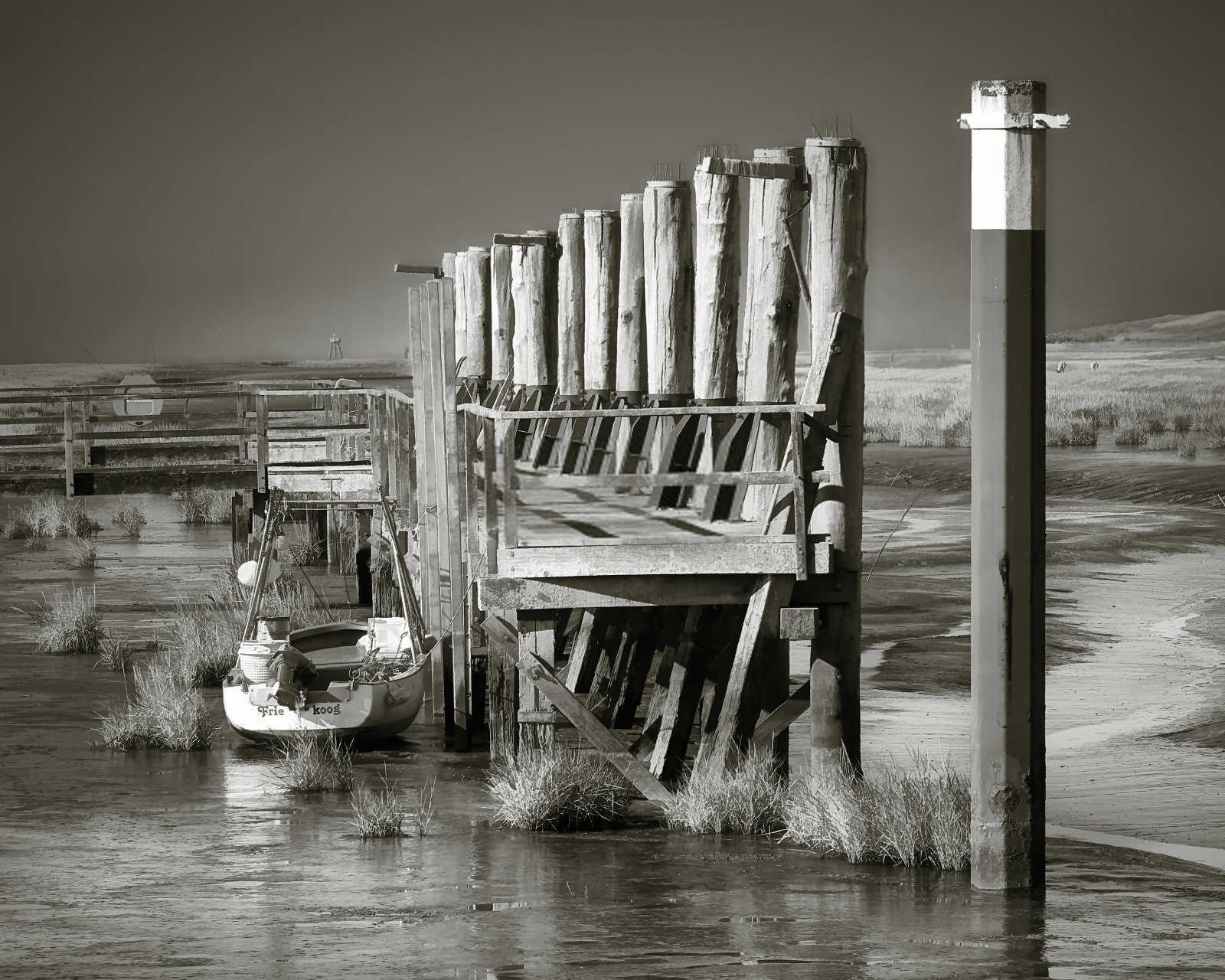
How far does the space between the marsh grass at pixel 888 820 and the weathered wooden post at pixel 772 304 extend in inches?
59.7

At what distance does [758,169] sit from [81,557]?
15794 millimetres

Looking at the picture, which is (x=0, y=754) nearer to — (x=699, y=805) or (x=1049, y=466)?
(x=699, y=805)

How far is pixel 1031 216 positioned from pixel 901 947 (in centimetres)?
295

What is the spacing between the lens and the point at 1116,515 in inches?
1073

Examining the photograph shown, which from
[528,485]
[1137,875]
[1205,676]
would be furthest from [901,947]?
[1205,676]

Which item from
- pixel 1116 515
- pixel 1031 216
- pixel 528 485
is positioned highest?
pixel 1031 216

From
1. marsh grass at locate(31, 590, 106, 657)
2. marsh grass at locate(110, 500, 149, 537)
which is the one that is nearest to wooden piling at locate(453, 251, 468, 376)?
marsh grass at locate(31, 590, 106, 657)

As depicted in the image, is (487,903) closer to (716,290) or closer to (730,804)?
(730,804)

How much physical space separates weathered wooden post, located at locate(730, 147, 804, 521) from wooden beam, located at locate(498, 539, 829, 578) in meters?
0.47

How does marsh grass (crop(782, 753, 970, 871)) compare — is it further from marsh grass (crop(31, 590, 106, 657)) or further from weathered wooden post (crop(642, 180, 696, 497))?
marsh grass (crop(31, 590, 106, 657))

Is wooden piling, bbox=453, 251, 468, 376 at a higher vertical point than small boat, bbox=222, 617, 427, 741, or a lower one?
higher

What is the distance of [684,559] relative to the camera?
31.4 feet

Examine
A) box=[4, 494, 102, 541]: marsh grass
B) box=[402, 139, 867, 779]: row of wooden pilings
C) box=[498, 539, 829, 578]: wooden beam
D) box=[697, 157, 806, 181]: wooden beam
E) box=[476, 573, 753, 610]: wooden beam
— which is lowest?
box=[4, 494, 102, 541]: marsh grass

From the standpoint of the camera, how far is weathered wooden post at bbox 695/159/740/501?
11.2m
